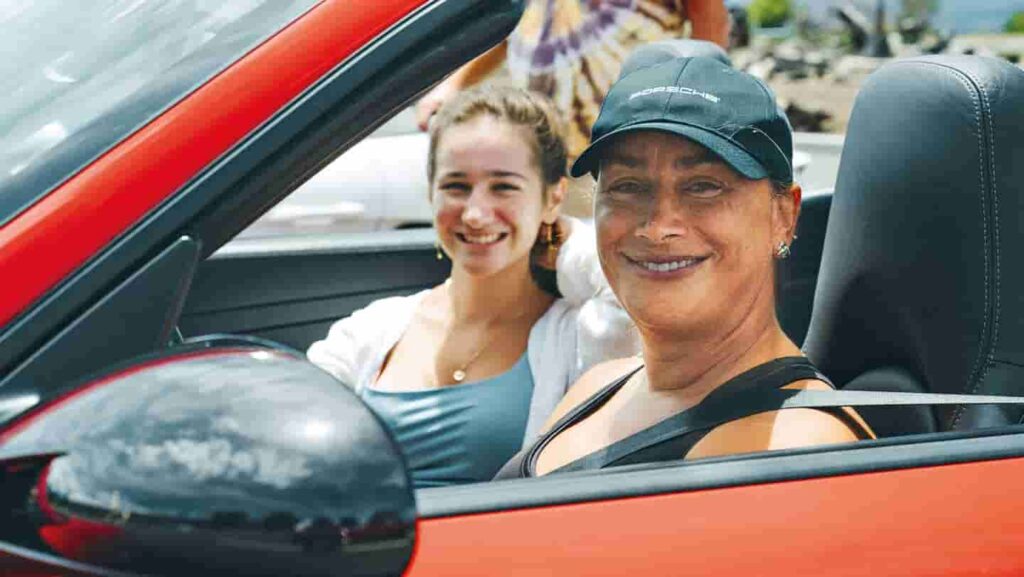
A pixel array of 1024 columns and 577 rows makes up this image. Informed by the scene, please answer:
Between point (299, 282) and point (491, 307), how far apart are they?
0.66 metres

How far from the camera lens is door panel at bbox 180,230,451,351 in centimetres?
296

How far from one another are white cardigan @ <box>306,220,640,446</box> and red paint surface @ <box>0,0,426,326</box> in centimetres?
101

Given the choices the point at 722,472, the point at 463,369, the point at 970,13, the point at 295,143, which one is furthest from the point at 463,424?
the point at 970,13

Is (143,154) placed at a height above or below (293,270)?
above

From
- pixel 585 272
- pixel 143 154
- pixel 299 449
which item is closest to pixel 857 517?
pixel 299 449

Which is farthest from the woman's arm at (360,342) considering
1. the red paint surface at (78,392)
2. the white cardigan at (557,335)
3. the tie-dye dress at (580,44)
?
the red paint surface at (78,392)

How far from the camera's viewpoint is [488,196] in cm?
247

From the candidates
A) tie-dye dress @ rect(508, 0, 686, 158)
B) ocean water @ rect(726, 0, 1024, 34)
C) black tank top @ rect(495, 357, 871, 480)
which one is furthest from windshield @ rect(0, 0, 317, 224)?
ocean water @ rect(726, 0, 1024, 34)

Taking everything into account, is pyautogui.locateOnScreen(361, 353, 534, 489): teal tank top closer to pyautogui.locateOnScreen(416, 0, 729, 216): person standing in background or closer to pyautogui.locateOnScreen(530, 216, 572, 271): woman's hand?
pyautogui.locateOnScreen(530, 216, 572, 271): woman's hand

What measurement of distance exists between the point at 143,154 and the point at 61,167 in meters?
0.08

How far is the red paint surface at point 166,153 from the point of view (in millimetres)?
→ 1190

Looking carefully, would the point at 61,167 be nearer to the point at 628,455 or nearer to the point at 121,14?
the point at 121,14

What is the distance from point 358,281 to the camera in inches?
121

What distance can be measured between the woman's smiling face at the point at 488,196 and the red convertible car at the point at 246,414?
3.57 feet
